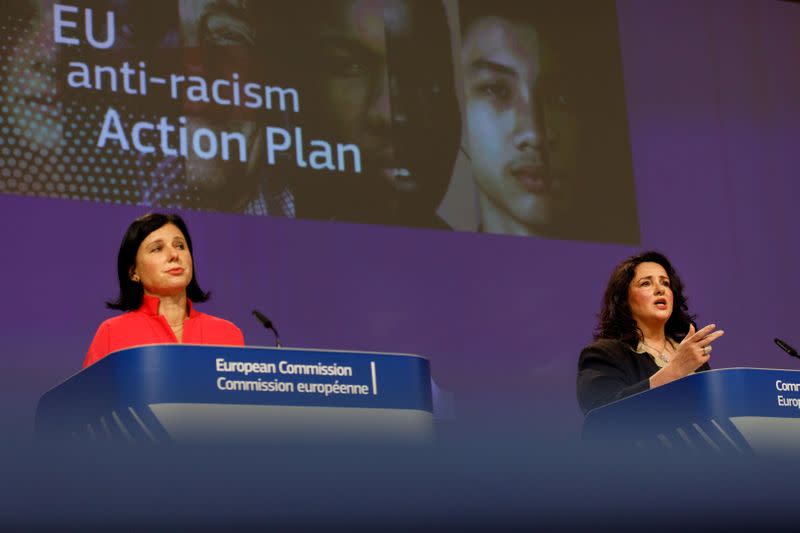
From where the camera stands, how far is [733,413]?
2232mm

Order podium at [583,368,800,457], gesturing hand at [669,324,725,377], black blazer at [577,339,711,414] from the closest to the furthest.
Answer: podium at [583,368,800,457]
gesturing hand at [669,324,725,377]
black blazer at [577,339,711,414]

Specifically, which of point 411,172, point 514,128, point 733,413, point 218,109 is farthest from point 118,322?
point 514,128

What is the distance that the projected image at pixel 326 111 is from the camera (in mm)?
3885

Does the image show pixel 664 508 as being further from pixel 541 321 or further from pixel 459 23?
pixel 459 23

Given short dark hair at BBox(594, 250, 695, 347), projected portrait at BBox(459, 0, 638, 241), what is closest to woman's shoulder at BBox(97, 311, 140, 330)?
short dark hair at BBox(594, 250, 695, 347)

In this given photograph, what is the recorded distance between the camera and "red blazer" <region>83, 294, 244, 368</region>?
2576 mm

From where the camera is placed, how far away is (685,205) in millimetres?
5168

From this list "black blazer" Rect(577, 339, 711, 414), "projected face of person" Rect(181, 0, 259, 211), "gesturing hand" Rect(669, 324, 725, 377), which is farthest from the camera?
"projected face of person" Rect(181, 0, 259, 211)

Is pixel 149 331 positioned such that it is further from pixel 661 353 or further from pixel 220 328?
pixel 661 353

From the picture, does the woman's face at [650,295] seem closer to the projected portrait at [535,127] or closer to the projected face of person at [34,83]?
the projected portrait at [535,127]

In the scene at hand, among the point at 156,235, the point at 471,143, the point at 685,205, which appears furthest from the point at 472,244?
the point at 156,235

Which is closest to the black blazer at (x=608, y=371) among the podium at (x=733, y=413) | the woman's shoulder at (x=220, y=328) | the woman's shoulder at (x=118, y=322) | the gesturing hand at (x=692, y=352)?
the gesturing hand at (x=692, y=352)

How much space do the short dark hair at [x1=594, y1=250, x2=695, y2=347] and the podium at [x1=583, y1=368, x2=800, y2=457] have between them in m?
0.86

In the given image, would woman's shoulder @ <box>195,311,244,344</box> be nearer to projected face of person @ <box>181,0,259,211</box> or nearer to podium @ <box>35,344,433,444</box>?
podium @ <box>35,344,433,444</box>
